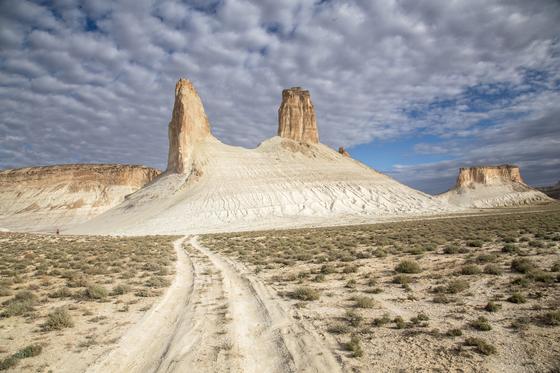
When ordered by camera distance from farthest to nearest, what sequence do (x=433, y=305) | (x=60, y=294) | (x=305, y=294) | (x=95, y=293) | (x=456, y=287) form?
(x=60, y=294) < (x=95, y=293) < (x=305, y=294) < (x=456, y=287) < (x=433, y=305)

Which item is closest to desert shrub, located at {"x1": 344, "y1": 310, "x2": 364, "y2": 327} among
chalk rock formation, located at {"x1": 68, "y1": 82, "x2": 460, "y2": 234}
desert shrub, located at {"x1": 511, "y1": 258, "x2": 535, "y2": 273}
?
desert shrub, located at {"x1": 511, "y1": 258, "x2": 535, "y2": 273}

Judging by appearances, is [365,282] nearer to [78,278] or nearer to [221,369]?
[221,369]

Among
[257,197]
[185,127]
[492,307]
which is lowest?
[492,307]

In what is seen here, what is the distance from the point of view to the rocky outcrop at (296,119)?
87812 millimetres

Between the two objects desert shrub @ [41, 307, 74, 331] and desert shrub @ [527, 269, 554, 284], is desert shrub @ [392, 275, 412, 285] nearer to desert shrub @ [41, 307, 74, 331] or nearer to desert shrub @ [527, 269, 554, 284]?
desert shrub @ [527, 269, 554, 284]

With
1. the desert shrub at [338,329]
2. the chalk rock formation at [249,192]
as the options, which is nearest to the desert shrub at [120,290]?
the desert shrub at [338,329]

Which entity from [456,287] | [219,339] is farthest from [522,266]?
[219,339]

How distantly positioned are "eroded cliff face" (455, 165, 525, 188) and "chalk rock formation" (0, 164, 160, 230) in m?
122

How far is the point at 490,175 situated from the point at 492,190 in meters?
8.37

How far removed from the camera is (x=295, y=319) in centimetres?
730

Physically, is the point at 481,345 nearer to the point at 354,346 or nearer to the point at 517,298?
the point at 354,346

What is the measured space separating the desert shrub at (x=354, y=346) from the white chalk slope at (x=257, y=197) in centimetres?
4179

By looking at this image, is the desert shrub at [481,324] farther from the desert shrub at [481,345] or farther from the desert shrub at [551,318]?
the desert shrub at [551,318]

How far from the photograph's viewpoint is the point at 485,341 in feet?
18.5
